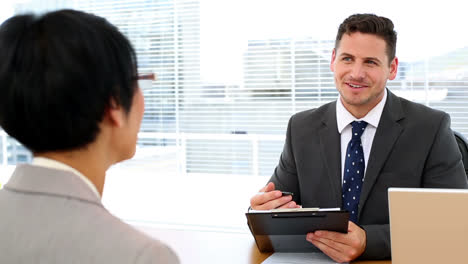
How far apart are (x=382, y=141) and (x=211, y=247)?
0.83 meters

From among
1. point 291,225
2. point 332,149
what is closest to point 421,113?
point 332,149

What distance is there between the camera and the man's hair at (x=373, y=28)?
2.27m

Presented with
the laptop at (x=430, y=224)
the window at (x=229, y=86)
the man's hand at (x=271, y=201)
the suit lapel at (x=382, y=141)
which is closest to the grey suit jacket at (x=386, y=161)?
the suit lapel at (x=382, y=141)

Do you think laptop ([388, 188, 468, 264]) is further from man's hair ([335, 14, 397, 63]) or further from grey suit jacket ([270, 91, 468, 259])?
man's hair ([335, 14, 397, 63])

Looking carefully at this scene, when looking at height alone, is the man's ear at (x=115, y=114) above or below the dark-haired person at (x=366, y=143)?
above

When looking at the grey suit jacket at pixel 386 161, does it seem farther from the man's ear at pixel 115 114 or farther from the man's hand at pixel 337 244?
the man's ear at pixel 115 114

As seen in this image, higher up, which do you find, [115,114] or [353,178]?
[115,114]

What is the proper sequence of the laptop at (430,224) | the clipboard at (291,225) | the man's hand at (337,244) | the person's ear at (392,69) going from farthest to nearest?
the person's ear at (392,69)
the man's hand at (337,244)
the clipboard at (291,225)
the laptop at (430,224)

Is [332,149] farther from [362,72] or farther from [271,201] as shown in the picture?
[271,201]

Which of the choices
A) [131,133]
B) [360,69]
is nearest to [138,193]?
[360,69]

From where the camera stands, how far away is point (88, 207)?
2.58ft

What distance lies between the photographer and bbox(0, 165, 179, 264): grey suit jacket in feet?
2.40

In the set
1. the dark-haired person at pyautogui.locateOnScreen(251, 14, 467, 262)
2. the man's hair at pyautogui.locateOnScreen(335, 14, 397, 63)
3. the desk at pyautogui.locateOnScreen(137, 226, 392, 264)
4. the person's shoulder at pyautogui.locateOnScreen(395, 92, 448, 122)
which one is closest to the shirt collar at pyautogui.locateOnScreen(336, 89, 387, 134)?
the dark-haired person at pyautogui.locateOnScreen(251, 14, 467, 262)

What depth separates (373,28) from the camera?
2270mm
